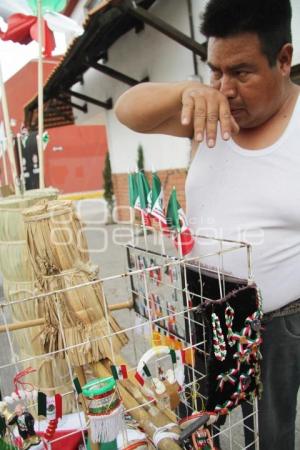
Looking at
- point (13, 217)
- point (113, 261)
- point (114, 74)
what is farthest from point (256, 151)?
point (114, 74)

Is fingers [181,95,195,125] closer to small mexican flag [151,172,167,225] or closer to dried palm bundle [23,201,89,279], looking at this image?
small mexican flag [151,172,167,225]

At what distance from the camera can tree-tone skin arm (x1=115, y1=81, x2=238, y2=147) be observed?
0.79 meters

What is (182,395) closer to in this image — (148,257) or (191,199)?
(148,257)

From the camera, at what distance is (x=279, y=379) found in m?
1.03

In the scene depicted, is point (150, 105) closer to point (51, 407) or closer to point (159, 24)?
point (51, 407)

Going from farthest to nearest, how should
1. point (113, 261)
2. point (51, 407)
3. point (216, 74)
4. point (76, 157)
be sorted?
point (76, 157), point (113, 261), point (216, 74), point (51, 407)

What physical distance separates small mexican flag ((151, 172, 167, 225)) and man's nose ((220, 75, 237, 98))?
0.25 metres

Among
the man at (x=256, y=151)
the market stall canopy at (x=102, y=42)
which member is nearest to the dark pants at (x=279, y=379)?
the man at (x=256, y=151)

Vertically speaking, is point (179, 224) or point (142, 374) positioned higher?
point (179, 224)

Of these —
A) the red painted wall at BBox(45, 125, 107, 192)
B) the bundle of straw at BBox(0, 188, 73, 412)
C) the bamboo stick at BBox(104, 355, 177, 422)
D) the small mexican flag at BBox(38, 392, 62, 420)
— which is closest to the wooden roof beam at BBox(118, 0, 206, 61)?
the bundle of straw at BBox(0, 188, 73, 412)

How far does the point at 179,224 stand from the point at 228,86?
34 cm

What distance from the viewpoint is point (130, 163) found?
22.3 ft

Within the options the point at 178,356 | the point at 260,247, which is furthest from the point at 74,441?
the point at 260,247

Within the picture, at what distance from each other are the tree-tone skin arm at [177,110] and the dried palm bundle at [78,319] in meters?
0.40
